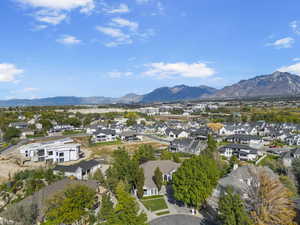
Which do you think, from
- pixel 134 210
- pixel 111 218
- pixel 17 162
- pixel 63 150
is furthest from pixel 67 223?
pixel 17 162

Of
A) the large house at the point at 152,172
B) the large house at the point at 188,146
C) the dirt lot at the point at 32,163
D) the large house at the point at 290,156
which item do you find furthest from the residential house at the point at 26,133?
the large house at the point at 290,156

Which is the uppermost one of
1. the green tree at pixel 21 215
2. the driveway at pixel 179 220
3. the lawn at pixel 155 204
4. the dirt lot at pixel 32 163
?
the green tree at pixel 21 215

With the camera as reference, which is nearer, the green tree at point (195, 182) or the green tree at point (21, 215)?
the green tree at point (21, 215)

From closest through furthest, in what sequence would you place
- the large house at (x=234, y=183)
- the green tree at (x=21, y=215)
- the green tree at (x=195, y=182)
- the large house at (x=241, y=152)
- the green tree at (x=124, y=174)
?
the green tree at (x=21, y=215) < the green tree at (x=195, y=182) < the large house at (x=234, y=183) < the green tree at (x=124, y=174) < the large house at (x=241, y=152)

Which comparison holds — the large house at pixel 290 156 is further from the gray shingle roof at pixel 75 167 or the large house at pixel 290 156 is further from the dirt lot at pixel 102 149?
the gray shingle roof at pixel 75 167

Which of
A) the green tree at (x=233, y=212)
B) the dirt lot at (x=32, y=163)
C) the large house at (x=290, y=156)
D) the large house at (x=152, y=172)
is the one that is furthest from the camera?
the dirt lot at (x=32, y=163)

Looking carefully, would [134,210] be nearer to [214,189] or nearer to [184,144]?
[214,189]

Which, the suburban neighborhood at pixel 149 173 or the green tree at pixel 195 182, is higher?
the green tree at pixel 195 182
